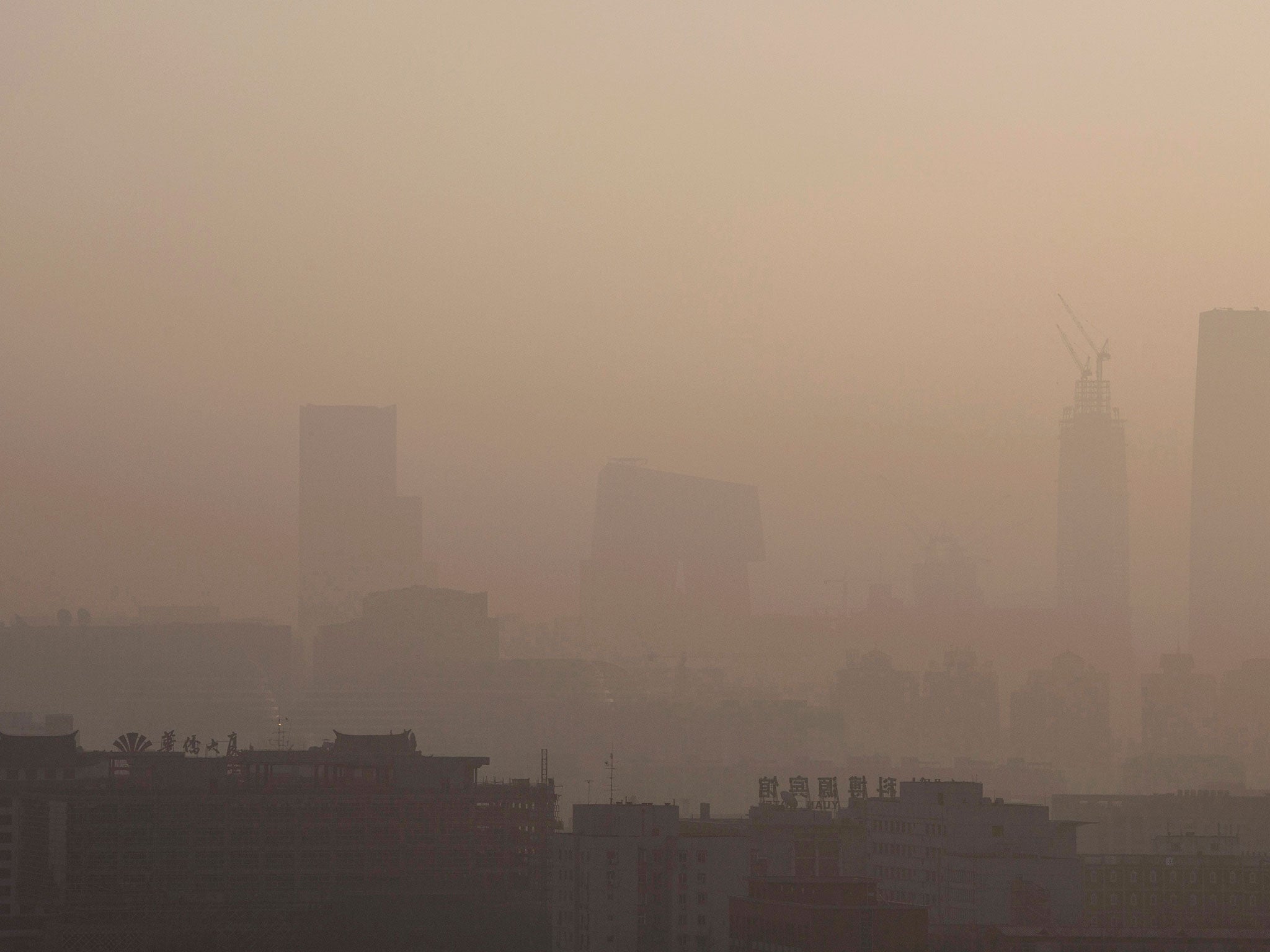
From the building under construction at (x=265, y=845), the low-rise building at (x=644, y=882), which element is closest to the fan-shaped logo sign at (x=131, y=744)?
the building under construction at (x=265, y=845)

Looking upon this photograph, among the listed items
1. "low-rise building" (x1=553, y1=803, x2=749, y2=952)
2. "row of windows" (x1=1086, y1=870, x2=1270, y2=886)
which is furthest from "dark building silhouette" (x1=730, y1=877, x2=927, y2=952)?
"row of windows" (x1=1086, y1=870, x2=1270, y2=886)

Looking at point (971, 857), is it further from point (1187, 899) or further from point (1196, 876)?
point (1196, 876)

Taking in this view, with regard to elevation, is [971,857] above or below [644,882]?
below

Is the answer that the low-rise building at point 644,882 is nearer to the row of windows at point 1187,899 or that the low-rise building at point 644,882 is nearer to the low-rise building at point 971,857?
the low-rise building at point 971,857

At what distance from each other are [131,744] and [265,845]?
813 inches

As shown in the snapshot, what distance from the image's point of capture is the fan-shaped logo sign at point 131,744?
422ft

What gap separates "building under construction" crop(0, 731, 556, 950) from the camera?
10850cm

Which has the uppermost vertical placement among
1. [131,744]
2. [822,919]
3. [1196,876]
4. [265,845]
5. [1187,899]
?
[131,744]

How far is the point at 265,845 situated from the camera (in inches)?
4437

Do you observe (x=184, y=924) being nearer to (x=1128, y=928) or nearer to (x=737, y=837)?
(x=737, y=837)

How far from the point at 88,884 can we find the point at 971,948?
150ft

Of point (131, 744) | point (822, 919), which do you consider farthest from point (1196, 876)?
point (131, 744)

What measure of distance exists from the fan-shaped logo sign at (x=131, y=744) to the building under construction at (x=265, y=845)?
35.1 feet

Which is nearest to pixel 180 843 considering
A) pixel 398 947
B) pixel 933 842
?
pixel 398 947
